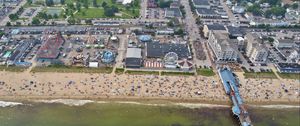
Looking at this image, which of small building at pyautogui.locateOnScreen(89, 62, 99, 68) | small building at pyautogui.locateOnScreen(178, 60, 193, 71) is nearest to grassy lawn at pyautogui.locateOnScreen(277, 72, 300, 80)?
small building at pyautogui.locateOnScreen(178, 60, 193, 71)

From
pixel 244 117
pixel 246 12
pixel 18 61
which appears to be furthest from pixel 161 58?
pixel 246 12

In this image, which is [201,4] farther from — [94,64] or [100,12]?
[94,64]

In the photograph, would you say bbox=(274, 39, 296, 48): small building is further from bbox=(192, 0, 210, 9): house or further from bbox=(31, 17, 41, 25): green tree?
bbox=(31, 17, 41, 25): green tree

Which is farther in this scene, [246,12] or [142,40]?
[246,12]

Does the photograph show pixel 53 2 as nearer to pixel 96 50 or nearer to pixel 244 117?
pixel 96 50

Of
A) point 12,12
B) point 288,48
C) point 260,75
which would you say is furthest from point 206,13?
point 12,12

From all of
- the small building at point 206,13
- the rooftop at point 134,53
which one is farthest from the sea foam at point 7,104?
the small building at point 206,13
